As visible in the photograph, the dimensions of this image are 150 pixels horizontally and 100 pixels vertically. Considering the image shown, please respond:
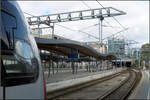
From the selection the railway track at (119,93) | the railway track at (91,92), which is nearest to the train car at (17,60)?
the railway track at (91,92)

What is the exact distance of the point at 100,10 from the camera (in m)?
20.2

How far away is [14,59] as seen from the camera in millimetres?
2594

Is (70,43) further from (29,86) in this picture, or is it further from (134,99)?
(29,86)

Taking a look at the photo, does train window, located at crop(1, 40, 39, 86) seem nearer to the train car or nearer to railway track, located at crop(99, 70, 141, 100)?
the train car

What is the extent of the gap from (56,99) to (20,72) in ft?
26.7

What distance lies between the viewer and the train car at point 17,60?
240 centimetres

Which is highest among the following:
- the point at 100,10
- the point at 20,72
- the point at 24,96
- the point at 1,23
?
the point at 100,10

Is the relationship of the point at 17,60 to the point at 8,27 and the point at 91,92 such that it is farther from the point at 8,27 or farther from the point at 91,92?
the point at 91,92

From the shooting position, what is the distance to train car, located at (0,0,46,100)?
2.40 m

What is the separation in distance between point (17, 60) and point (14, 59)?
0.18 feet

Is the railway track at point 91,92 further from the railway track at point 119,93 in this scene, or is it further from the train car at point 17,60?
the train car at point 17,60

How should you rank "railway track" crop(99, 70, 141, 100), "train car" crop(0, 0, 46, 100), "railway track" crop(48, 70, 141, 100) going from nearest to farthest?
"train car" crop(0, 0, 46, 100) < "railway track" crop(48, 70, 141, 100) < "railway track" crop(99, 70, 141, 100)

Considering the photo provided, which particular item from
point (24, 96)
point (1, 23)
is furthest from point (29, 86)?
point (1, 23)

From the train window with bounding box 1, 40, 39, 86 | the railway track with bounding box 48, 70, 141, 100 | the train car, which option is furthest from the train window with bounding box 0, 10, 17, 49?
the railway track with bounding box 48, 70, 141, 100
